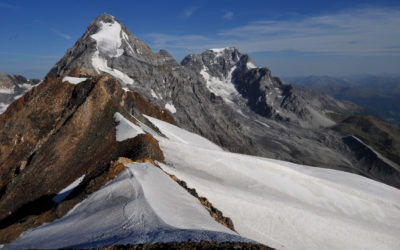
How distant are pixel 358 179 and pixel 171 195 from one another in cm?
4655

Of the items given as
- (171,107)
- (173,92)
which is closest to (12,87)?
(171,107)

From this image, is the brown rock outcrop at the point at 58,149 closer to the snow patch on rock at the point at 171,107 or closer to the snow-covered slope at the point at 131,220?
the snow-covered slope at the point at 131,220

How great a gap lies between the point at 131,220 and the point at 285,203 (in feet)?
73.7

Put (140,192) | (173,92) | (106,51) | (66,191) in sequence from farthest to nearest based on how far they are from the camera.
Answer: (173,92) → (106,51) → (66,191) → (140,192)

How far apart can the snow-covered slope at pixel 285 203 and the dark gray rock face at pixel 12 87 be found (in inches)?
2580

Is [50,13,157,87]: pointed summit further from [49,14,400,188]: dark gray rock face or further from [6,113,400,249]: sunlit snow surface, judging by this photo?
[6,113,400,249]: sunlit snow surface

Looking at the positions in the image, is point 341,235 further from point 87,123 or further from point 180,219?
point 87,123

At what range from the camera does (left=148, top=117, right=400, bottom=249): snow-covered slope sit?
2627 cm

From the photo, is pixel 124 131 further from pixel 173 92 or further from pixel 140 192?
pixel 173 92

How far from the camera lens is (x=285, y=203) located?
3141 centimetres

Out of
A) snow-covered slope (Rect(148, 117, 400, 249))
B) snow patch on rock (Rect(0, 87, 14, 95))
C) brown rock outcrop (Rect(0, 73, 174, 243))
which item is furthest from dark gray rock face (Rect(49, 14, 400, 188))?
snow-covered slope (Rect(148, 117, 400, 249))

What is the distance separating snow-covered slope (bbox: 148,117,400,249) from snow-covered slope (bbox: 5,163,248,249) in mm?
8320

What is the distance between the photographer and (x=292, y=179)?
38906mm

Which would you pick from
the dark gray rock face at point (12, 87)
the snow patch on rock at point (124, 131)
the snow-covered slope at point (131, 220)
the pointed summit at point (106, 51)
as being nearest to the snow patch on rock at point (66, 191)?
the snow-covered slope at point (131, 220)
